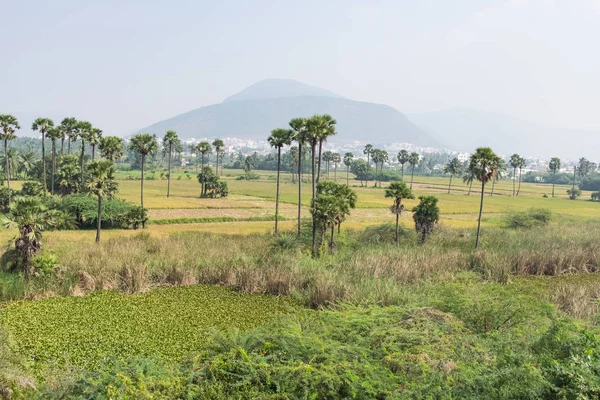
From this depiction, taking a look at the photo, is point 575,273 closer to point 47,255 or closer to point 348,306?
point 348,306

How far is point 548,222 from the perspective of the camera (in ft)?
184

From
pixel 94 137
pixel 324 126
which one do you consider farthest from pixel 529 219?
pixel 94 137

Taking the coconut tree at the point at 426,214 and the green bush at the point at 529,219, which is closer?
the coconut tree at the point at 426,214

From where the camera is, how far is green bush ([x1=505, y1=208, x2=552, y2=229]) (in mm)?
53781

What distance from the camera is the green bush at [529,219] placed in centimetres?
5378

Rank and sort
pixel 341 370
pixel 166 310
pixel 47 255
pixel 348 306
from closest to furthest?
pixel 341 370
pixel 348 306
pixel 166 310
pixel 47 255

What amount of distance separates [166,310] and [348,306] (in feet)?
28.7

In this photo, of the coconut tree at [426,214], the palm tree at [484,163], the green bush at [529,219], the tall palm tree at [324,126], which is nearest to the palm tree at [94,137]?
the tall palm tree at [324,126]

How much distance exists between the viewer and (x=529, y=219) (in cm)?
5441

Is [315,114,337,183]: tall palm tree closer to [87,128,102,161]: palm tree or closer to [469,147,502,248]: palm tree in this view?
[469,147,502,248]: palm tree

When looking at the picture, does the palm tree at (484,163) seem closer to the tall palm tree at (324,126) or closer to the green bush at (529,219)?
the tall palm tree at (324,126)

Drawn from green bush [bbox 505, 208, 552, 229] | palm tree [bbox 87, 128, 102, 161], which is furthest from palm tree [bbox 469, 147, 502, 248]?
palm tree [bbox 87, 128, 102, 161]

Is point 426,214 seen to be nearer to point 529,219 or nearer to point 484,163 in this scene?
point 484,163

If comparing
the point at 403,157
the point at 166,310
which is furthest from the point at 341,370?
the point at 403,157
